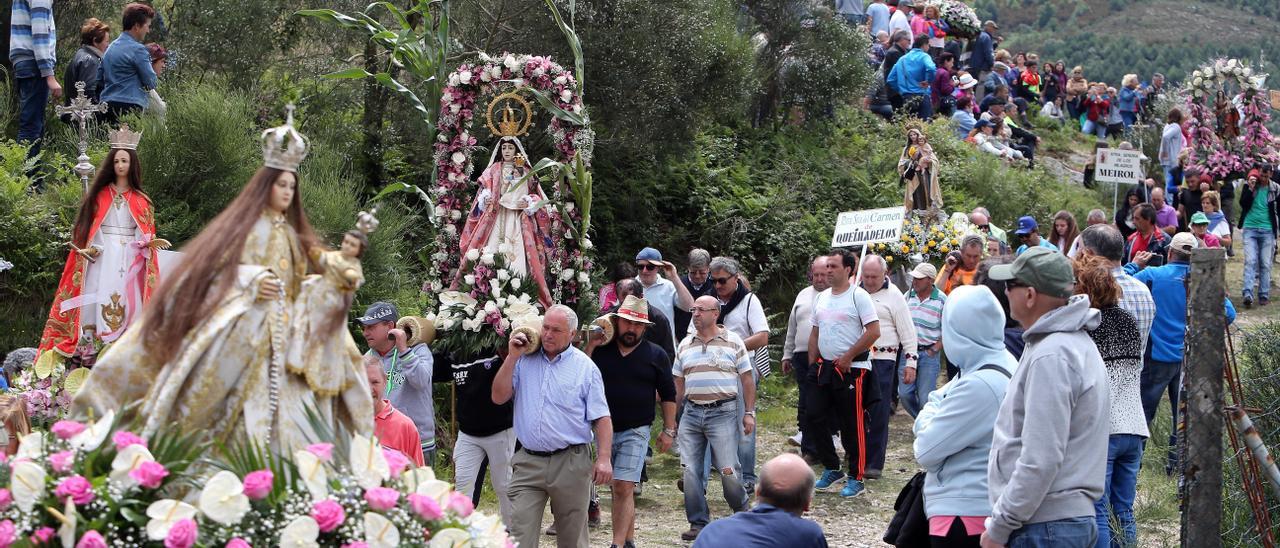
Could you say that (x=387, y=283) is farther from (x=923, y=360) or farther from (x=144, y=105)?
(x=923, y=360)

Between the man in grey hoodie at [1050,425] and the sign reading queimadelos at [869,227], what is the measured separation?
800 centimetres

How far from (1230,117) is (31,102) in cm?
1609

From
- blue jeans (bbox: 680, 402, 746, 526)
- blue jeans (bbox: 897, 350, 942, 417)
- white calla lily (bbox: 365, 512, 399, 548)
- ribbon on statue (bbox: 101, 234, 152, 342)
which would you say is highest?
ribbon on statue (bbox: 101, 234, 152, 342)

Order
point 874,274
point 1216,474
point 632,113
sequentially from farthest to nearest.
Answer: point 632,113
point 874,274
point 1216,474

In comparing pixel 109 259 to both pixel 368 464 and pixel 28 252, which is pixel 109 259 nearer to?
pixel 28 252

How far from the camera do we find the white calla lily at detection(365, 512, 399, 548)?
15.1 feet

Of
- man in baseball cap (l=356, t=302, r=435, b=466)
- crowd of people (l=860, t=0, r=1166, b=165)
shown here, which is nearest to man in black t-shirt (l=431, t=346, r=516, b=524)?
man in baseball cap (l=356, t=302, r=435, b=466)

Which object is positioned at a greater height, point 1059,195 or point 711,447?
point 1059,195

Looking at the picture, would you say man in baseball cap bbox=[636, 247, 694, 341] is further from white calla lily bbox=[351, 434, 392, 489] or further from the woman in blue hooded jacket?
white calla lily bbox=[351, 434, 392, 489]

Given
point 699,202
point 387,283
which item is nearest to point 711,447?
point 387,283

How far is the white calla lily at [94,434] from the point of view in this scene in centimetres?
465

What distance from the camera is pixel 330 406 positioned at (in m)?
5.20

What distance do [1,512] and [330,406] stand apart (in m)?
1.15

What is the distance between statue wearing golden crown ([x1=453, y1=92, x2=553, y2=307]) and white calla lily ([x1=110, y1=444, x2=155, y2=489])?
20.5ft
